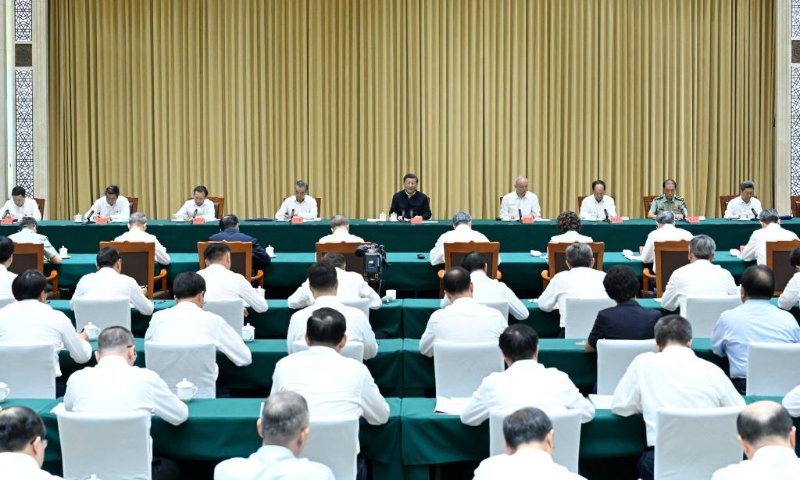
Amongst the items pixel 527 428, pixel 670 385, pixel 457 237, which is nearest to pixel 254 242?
pixel 457 237

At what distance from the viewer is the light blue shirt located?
18.1ft

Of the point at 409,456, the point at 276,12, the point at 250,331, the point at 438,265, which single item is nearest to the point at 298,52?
the point at 276,12

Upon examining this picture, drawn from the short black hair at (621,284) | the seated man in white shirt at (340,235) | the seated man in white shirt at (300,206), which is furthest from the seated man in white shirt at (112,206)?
the short black hair at (621,284)

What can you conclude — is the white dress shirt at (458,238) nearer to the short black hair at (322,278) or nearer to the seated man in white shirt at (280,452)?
the short black hair at (322,278)

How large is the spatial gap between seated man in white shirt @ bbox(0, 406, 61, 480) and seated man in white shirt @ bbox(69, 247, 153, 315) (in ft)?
11.9

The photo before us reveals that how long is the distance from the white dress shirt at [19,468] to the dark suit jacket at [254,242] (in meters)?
5.95

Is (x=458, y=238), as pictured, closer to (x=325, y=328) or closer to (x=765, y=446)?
(x=325, y=328)

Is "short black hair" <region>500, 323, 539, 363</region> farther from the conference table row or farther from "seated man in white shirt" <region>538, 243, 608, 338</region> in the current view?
"seated man in white shirt" <region>538, 243, 608, 338</region>

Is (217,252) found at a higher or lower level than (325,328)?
higher

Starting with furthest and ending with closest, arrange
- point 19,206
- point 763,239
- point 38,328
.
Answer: point 19,206, point 763,239, point 38,328

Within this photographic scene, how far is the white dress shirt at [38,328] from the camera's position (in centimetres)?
564

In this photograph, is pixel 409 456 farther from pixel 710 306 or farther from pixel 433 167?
pixel 433 167

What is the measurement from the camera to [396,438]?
4.55 metres

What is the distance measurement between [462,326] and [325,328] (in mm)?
1486
